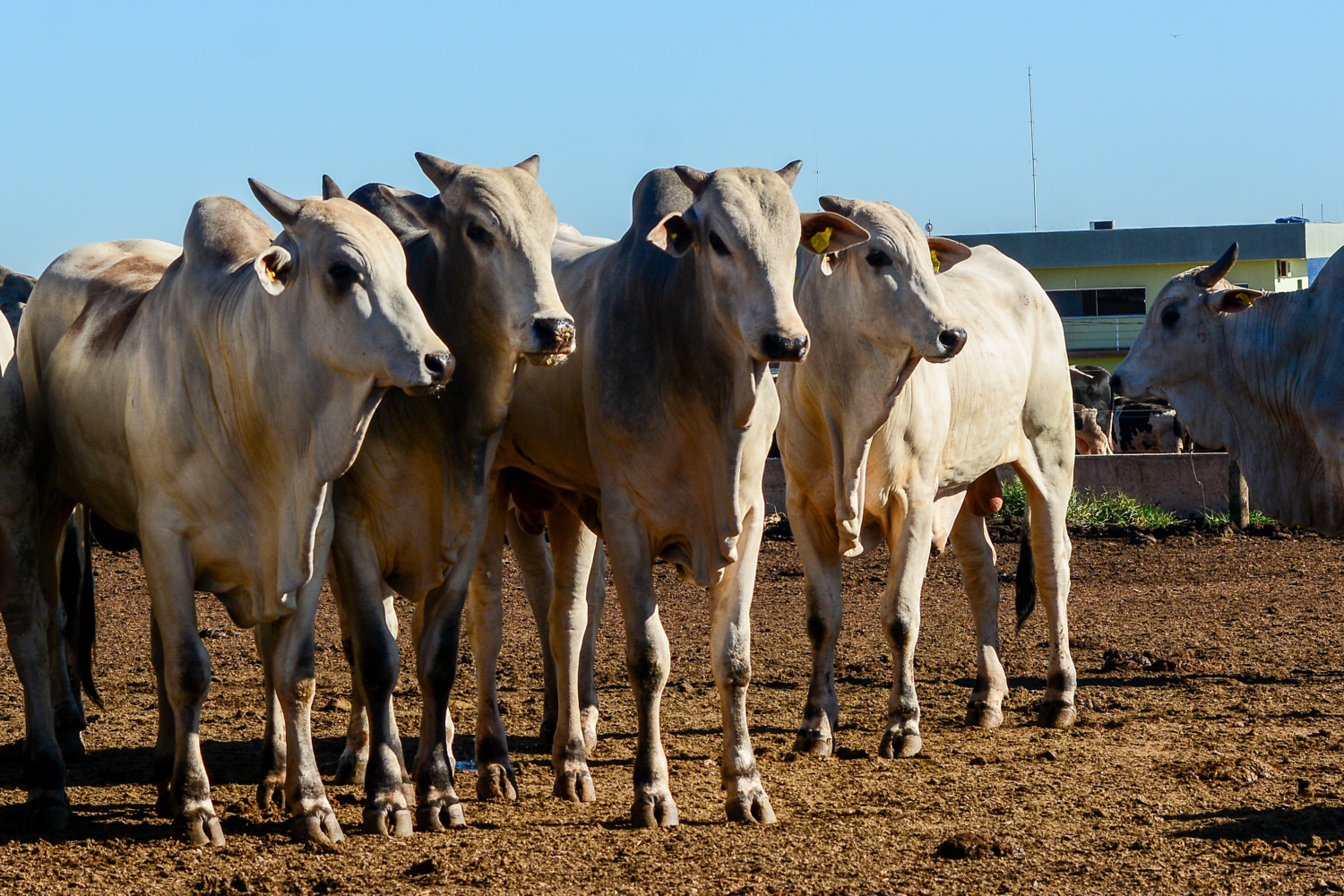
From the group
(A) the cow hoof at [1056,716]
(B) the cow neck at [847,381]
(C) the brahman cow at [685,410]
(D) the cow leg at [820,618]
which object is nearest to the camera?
(C) the brahman cow at [685,410]

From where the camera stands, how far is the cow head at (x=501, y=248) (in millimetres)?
5828

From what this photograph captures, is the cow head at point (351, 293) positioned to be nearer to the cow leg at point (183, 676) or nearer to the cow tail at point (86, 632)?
the cow leg at point (183, 676)

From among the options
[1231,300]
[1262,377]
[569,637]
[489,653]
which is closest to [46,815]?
[489,653]

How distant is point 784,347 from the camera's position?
5.76m

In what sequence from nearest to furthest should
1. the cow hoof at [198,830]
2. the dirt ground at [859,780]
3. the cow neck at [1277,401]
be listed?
the dirt ground at [859,780] < the cow hoof at [198,830] < the cow neck at [1277,401]

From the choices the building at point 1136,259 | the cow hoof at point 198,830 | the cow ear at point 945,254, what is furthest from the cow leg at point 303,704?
the building at point 1136,259

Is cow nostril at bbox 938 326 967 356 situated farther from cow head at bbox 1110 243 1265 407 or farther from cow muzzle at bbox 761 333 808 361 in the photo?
cow head at bbox 1110 243 1265 407

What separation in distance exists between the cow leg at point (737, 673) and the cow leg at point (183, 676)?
193 cm

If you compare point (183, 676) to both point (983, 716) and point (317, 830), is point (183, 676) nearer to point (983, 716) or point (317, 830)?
point (317, 830)

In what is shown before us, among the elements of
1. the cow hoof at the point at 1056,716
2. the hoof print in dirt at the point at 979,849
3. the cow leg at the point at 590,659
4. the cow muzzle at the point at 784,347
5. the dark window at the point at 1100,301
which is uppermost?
the dark window at the point at 1100,301

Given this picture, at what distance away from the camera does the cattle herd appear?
5883 mm

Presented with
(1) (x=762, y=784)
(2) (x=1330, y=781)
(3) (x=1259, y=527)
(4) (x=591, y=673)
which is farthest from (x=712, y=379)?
(3) (x=1259, y=527)

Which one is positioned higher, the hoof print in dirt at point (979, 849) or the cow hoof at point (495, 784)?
the cow hoof at point (495, 784)

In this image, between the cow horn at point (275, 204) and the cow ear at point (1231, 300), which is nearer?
the cow horn at point (275, 204)
